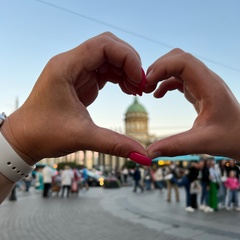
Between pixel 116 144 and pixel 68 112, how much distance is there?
9.3 inches

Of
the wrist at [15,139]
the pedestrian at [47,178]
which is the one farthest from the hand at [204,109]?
the pedestrian at [47,178]

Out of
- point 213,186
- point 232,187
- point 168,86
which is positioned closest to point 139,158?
point 168,86

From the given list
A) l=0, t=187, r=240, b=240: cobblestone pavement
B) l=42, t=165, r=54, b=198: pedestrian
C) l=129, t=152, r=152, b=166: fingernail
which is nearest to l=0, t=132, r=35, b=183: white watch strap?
l=129, t=152, r=152, b=166: fingernail

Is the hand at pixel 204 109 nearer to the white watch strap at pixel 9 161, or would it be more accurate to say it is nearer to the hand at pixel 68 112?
the hand at pixel 68 112

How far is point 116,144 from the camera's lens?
4.20 ft

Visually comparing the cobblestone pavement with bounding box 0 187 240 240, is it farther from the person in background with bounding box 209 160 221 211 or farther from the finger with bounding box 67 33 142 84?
the finger with bounding box 67 33 142 84

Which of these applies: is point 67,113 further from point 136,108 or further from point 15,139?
point 136,108

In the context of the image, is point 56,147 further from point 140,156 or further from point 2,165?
point 140,156

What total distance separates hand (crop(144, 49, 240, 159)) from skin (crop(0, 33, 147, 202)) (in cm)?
13

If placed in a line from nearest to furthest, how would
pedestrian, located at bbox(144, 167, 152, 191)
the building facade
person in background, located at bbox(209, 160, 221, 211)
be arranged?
1. person in background, located at bbox(209, 160, 221, 211)
2. pedestrian, located at bbox(144, 167, 152, 191)
3. the building facade

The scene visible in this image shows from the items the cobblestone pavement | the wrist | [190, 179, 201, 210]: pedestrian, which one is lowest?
the cobblestone pavement

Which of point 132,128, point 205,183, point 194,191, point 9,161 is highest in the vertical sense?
point 132,128

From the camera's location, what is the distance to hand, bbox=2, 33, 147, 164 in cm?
130

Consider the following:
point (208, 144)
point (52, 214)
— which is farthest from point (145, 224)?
point (208, 144)
